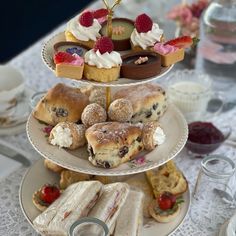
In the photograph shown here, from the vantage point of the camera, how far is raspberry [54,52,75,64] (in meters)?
1.28

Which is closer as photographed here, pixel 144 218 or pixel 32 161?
pixel 144 218

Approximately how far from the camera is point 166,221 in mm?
1377

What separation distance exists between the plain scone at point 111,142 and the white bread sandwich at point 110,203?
0.25 ft

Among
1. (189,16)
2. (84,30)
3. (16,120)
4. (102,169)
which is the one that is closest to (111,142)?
(102,169)

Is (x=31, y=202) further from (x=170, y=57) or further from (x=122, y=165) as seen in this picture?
(x=170, y=57)

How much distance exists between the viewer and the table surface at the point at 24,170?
140 cm

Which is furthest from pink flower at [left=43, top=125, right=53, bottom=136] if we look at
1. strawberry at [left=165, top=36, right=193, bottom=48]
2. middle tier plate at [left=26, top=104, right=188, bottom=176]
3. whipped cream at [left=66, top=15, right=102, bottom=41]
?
strawberry at [left=165, top=36, right=193, bottom=48]

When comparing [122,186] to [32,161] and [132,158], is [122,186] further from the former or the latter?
[32,161]

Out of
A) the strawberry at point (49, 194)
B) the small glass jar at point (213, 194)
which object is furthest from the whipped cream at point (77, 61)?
the small glass jar at point (213, 194)

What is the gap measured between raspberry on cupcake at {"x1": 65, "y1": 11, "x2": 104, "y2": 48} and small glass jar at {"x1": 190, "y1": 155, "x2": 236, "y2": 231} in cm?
42

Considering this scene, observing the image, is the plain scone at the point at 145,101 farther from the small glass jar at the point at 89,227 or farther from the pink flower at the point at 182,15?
the pink flower at the point at 182,15

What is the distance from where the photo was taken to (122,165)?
4.37ft

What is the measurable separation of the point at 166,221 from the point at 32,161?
43cm

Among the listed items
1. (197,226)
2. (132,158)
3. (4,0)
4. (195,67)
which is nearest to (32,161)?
(132,158)
